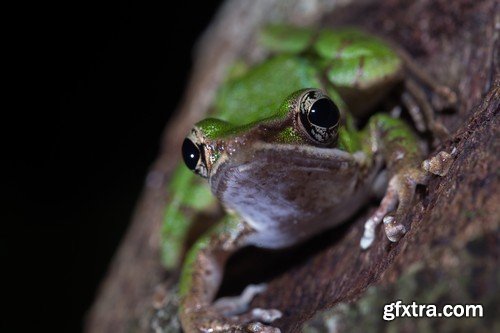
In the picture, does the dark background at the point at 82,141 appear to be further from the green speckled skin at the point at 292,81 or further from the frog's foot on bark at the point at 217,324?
the frog's foot on bark at the point at 217,324

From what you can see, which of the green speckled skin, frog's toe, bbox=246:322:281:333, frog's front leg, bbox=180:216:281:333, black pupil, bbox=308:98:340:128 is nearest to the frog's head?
black pupil, bbox=308:98:340:128

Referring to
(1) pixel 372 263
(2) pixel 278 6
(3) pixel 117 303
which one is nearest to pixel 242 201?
(1) pixel 372 263

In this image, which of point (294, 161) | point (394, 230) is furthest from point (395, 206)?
point (294, 161)

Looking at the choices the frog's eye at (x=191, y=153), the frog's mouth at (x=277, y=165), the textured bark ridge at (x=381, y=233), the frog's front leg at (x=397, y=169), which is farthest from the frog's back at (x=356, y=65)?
the frog's eye at (x=191, y=153)

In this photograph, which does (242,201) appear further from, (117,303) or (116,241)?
(116,241)

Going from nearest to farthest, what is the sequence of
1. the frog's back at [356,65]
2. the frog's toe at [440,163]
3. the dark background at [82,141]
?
the frog's toe at [440,163]
the frog's back at [356,65]
the dark background at [82,141]

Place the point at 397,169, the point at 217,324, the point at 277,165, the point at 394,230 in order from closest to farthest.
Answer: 1. the point at 394,230
2. the point at 277,165
3. the point at 397,169
4. the point at 217,324

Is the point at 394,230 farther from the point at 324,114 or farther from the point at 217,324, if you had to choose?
the point at 217,324
